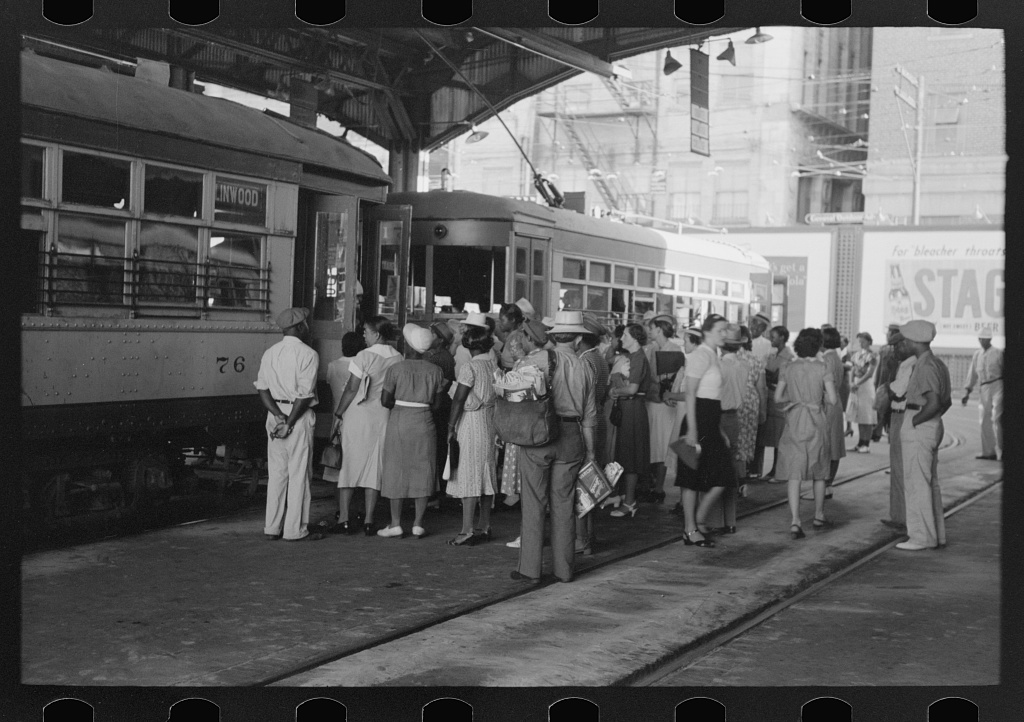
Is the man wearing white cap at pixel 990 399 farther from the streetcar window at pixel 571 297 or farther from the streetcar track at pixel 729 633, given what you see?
the streetcar track at pixel 729 633

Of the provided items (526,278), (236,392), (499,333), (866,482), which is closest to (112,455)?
(236,392)

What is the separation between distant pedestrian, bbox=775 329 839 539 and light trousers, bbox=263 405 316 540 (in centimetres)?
408

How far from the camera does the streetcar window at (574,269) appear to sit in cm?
1689

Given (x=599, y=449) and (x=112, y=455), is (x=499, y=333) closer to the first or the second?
(x=599, y=449)

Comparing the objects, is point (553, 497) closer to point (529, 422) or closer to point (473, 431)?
point (529, 422)

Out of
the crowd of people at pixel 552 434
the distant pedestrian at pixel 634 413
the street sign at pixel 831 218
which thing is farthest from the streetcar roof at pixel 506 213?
the street sign at pixel 831 218

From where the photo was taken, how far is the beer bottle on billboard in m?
30.2

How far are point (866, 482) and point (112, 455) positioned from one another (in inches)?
357

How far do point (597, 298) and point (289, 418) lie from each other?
31.0 feet

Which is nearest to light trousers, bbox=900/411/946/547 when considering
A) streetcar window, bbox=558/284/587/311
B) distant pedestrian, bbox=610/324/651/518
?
distant pedestrian, bbox=610/324/651/518

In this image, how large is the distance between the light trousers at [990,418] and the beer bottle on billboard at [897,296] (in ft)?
43.9

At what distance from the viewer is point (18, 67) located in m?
6.01

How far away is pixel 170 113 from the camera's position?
940 centimetres

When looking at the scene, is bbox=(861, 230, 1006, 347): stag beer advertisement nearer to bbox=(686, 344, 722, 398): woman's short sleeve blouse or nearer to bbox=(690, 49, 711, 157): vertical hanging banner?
bbox=(690, 49, 711, 157): vertical hanging banner
